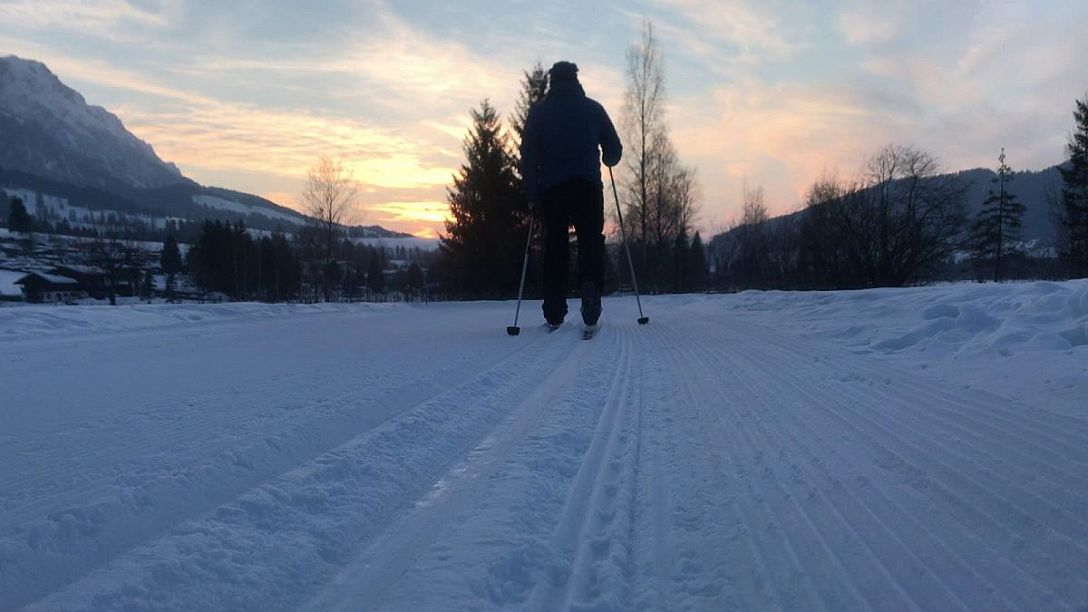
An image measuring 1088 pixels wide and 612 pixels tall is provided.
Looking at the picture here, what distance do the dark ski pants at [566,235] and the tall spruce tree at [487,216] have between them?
2269 centimetres

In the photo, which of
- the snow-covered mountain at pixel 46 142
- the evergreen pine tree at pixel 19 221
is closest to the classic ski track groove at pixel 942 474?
the evergreen pine tree at pixel 19 221

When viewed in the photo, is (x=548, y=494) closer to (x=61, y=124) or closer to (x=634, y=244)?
(x=634, y=244)

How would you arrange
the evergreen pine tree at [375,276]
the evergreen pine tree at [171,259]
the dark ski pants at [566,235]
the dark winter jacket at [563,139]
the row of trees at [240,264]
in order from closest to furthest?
the dark winter jacket at [563,139] → the dark ski pants at [566,235] → the evergreen pine tree at [171,259] → the row of trees at [240,264] → the evergreen pine tree at [375,276]

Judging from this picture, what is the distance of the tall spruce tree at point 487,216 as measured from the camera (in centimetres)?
2988

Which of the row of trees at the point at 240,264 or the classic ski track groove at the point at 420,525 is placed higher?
the row of trees at the point at 240,264

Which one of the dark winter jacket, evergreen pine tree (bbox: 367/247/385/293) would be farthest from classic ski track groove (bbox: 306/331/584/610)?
evergreen pine tree (bbox: 367/247/385/293)

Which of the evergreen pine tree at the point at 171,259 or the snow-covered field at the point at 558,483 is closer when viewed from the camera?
the snow-covered field at the point at 558,483

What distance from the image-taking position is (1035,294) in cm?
448

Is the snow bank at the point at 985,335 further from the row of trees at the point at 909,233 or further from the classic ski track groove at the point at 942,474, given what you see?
the row of trees at the point at 909,233

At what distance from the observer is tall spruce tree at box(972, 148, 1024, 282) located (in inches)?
1745

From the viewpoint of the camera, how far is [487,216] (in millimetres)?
30000

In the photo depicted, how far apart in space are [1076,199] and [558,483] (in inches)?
1759

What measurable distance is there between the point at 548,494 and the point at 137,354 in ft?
14.2

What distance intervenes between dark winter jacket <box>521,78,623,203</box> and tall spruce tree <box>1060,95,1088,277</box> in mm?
37927
